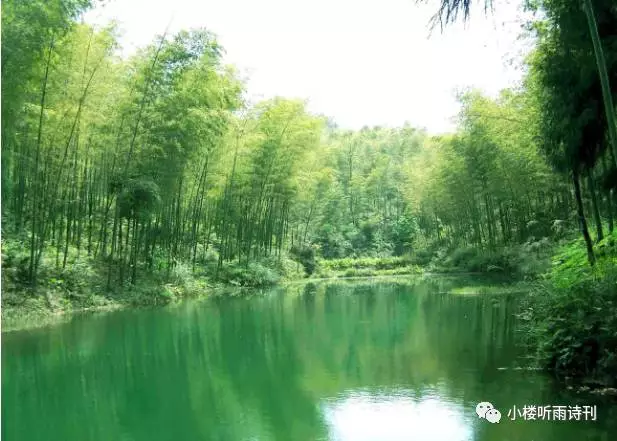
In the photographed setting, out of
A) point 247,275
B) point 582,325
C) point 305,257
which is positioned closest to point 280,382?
point 582,325

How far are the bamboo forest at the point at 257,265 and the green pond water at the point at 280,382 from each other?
35 millimetres

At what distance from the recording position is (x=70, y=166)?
40.0 ft

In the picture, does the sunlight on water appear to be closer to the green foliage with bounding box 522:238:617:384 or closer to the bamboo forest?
the bamboo forest

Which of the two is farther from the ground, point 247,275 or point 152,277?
point 152,277

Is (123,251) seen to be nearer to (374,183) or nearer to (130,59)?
(130,59)

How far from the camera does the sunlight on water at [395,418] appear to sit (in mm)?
4102

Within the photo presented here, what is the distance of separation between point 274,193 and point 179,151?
7.52m

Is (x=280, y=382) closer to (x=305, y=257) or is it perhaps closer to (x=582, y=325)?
(x=582, y=325)

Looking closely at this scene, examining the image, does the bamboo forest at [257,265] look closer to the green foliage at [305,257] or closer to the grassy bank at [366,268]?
the green foliage at [305,257]

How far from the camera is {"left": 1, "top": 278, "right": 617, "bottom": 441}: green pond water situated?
171 inches

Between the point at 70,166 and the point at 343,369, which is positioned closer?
the point at 343,369

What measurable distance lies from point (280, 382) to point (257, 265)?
1405 centimetres

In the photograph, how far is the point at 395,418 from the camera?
450 cm

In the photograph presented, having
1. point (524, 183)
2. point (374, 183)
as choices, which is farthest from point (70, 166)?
point (374, 183)
